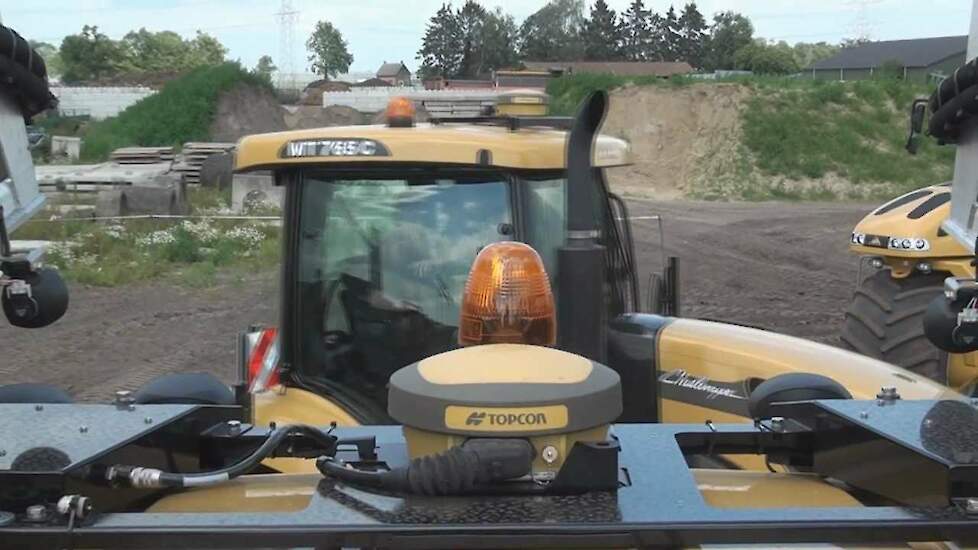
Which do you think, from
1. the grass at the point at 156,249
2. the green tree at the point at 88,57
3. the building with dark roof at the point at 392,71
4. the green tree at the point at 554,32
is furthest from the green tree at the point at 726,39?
the grass at the point at 156,249

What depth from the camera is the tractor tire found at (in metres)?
6.91

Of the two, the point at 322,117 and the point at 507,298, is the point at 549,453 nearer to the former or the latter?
the point at 507,298

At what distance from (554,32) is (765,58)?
16140 millimetres

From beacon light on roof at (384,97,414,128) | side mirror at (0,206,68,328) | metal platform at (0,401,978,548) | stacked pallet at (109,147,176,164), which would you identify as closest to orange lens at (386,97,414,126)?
beacon light on roof at (384,97,414,128)

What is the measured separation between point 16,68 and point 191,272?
542 inches

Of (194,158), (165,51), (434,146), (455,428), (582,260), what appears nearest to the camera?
(455,428)

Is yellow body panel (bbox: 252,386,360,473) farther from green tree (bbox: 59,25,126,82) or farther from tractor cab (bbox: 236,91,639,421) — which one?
green tree (bbox: 59,25,126,82)

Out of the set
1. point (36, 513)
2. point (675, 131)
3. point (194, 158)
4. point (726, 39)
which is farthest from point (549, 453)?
point (726, 39)

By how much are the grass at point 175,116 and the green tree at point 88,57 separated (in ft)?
188

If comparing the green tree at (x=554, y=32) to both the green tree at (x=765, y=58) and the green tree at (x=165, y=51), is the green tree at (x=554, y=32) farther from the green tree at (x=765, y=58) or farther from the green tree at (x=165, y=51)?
the green tree at (x=165, y=51)

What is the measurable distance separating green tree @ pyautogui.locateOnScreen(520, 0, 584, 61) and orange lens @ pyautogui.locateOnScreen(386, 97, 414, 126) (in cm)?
7378

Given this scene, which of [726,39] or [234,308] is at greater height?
[726,39]

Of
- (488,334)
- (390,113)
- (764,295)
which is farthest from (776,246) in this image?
(488,334)

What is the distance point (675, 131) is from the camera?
131 ft
